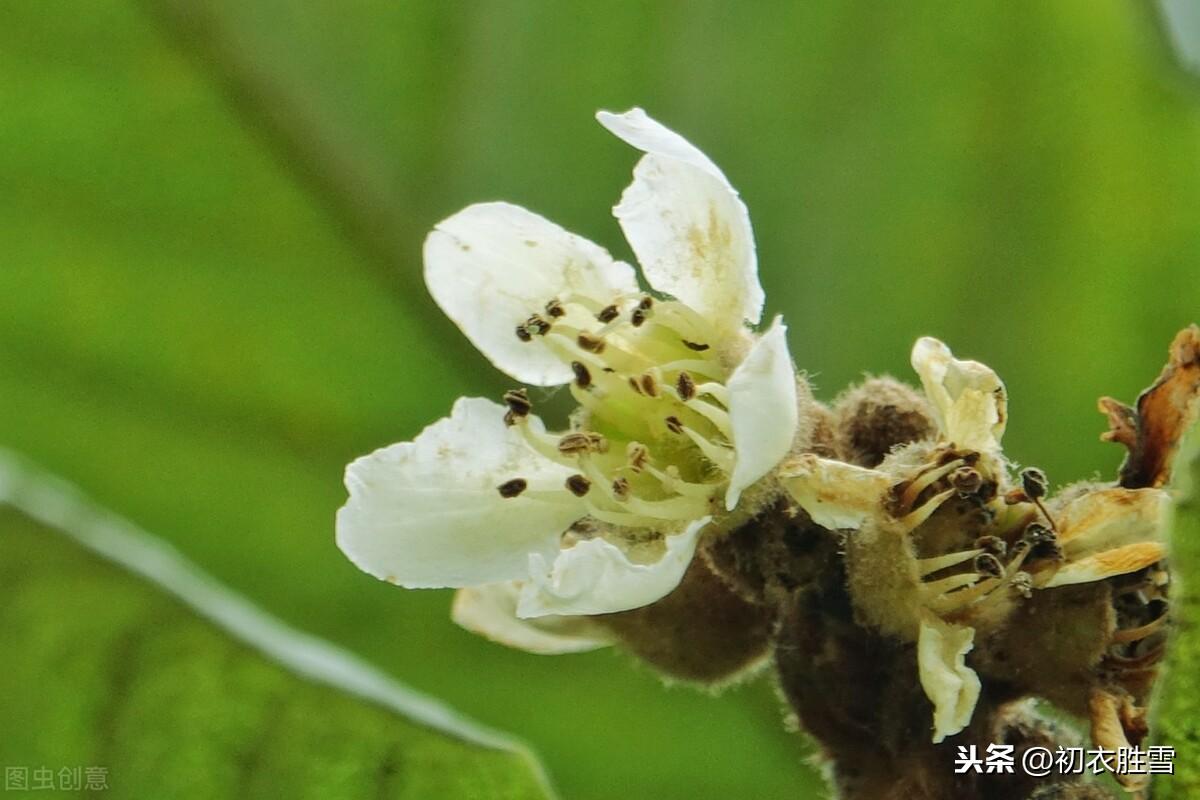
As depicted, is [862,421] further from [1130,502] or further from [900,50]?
[900,50]

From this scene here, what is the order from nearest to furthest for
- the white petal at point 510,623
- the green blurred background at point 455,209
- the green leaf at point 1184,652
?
the green leaf at point 1184,652
the white petal at point 510,623
the green blurred background at point 455,209

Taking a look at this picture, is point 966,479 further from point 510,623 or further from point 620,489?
point 510,623

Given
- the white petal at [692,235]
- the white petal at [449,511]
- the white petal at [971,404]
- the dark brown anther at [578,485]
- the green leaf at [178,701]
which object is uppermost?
the white petal at [692,235]

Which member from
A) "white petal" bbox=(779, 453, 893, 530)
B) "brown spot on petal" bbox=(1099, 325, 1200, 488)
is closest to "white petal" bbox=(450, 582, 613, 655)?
"white petal" bbox=(779, 453, 893, 530)

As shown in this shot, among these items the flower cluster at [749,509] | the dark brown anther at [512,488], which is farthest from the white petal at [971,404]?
the dark brown anther at [512,488]

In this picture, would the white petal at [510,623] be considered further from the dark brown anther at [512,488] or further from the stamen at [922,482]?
the stamen at [922,482]

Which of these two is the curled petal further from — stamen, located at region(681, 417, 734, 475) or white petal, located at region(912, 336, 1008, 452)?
stamen, located at region(681, 417, 734, 475)
